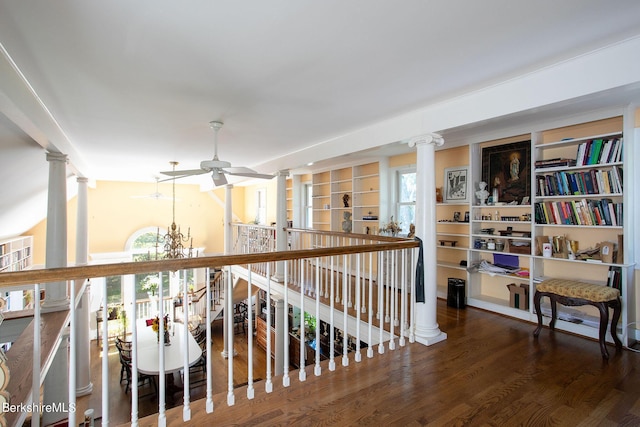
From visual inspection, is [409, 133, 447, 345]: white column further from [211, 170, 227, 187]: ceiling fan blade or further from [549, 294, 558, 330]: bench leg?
[211, 170, 227, 187]: ceiling fan blade

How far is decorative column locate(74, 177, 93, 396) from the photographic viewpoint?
430 centimetres

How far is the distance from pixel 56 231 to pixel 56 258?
32 centimetres

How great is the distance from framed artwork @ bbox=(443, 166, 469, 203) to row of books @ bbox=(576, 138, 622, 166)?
1.41 metres

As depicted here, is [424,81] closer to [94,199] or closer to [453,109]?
[453,109]

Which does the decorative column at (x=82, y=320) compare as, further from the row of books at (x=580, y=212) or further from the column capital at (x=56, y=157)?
the row of books at (x=580, y=212)

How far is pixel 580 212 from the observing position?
3447mm

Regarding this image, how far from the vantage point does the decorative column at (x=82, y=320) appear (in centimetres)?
430

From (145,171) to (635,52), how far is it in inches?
330

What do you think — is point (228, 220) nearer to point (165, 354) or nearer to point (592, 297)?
point (165, 354)

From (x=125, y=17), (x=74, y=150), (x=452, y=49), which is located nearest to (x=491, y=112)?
(x=452, y=49)

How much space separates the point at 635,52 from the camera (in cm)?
200

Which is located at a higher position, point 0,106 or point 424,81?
point 424,81

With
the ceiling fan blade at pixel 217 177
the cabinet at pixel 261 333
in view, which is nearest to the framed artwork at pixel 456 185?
the ceiling fan blade at pixel 217 177

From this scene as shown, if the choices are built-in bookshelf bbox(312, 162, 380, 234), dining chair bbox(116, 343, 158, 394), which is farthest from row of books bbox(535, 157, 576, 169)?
dining chair bbox(116, 343, 158, 394)
